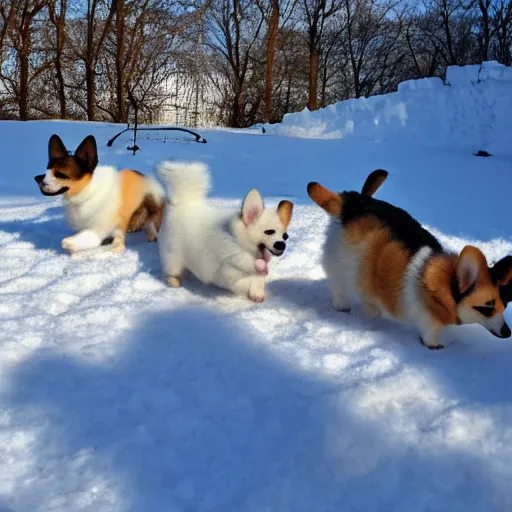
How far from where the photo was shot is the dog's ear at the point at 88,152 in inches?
133

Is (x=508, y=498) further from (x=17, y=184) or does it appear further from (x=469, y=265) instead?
(x=17, y=184)

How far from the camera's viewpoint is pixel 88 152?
342 centimetres

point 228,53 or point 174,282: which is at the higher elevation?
point 228,53

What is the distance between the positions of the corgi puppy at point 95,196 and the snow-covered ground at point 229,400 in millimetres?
272

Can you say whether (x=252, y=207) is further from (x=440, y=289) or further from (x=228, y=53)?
(x=228, y=53)

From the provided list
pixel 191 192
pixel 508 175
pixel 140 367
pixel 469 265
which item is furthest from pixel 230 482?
pixel 508 175

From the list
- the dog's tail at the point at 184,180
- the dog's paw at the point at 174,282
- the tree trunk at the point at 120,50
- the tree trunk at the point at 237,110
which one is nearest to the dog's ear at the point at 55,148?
the dog's tail at the point at 184,180

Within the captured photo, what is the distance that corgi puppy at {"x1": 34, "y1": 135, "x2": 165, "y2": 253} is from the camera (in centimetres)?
332

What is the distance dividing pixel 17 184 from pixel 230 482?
5.52 metres

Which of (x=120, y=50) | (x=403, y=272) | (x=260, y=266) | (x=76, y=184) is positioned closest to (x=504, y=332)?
(x=403, y=272)

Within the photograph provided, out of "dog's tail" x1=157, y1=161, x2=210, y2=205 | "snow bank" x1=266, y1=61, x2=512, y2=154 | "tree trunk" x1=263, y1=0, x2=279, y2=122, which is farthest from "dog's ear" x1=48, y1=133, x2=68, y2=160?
"tree trunk" x1=263, y1=0, x2=279, y2=122

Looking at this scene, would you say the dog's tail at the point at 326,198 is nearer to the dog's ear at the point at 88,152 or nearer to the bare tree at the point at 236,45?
the dog's ear at the point at 88,152

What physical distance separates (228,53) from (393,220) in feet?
45.8

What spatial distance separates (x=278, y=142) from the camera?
8.16m
